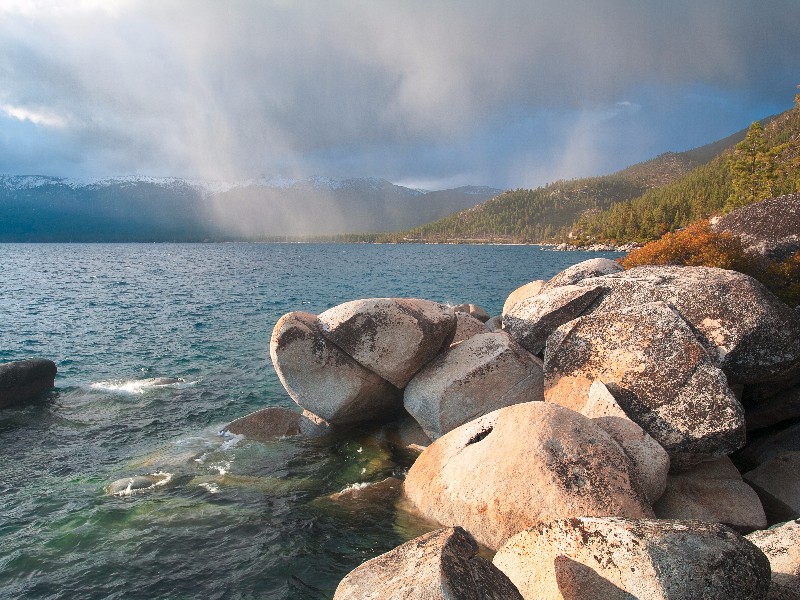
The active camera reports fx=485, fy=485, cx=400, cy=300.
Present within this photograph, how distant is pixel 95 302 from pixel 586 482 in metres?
63.4

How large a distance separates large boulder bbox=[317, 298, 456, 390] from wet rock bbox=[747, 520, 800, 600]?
34.6 ft

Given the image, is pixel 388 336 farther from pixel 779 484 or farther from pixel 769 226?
pixel 769 226

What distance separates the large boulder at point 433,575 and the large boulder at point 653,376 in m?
7.84

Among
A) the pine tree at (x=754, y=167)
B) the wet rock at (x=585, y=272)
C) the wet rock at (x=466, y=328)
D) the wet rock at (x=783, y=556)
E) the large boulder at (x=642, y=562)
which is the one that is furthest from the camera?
the pine tree at (x=754, y=167)

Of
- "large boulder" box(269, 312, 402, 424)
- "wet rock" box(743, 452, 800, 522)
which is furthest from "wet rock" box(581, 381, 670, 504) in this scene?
"large boulder" box(269, 312, 402, 424)

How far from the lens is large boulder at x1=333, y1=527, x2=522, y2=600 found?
577 centimetres

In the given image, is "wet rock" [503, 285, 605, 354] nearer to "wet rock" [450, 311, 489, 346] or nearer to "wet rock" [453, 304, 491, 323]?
"wet rock" [450, 311, 489, 346]

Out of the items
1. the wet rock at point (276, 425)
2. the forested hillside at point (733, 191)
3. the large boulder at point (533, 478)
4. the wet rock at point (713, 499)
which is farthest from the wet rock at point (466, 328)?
the forested hillside at point (733, 191)

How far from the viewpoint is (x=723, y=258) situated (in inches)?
776

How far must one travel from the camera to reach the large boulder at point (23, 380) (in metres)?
22.8

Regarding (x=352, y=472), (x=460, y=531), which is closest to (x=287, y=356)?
(x=352, y=472)

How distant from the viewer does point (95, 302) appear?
58594mm

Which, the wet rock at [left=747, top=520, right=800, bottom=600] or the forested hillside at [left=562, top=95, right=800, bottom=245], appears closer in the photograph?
the wet rock at [left=747, top=520, right=800, bottom=600]

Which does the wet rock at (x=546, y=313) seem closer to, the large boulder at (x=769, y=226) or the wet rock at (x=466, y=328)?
the wet rock at (x=466, y=328)
